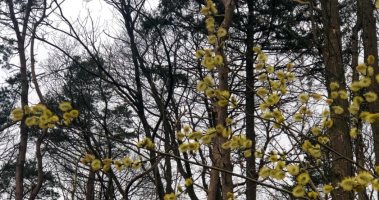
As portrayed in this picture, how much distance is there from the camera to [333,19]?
4.39m

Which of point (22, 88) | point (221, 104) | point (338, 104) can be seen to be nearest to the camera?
point (221, 104)

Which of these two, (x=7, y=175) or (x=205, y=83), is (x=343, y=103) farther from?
(x=7, y=175)

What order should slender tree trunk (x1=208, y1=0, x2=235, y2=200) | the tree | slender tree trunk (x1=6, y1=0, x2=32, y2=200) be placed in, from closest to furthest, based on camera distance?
1. the tree
2. slender tree trunk (x1=208, y1=0, x2=235, y2=200)
3. slender tree trunk (x1=6, y1=0, x2=32, y2=200)

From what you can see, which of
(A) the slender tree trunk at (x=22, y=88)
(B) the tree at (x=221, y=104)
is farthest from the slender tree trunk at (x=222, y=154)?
(A) the slender tree trunk at (x=22, y=88)

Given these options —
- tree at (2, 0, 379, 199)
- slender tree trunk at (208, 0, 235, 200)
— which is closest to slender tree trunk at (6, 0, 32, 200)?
tree at (2, 0, 379, 199)

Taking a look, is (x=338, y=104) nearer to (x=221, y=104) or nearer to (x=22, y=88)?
(x=221, y=104)

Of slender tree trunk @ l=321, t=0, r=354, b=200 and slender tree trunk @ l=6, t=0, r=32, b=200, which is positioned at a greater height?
slender tree trunk @ l=6, t=0, r=32, b=200

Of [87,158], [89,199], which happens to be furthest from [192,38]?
[87,158]

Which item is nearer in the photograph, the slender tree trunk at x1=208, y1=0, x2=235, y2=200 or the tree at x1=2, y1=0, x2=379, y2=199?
the tree at x1=2, y1=0, x2=379, y2=199

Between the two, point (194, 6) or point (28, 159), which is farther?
point (28, 159)

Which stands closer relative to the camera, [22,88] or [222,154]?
[222,154]

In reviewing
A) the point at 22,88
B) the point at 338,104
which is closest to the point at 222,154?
the point at 338,104

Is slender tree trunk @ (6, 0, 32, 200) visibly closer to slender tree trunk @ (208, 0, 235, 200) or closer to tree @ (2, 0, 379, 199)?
tree @ (2, 0, 379, 199)

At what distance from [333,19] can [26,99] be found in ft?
21.9
